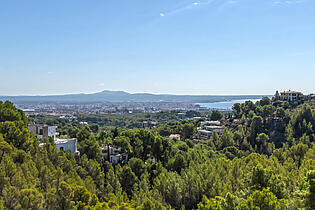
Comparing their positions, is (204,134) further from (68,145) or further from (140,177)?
(68,145)

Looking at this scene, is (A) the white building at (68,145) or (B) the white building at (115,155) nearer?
(A) the white building at (68,145)

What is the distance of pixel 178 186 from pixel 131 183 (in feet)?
20.8

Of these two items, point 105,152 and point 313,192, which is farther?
point 105,152

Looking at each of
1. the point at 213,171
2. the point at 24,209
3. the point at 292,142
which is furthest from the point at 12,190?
the point at 292,142

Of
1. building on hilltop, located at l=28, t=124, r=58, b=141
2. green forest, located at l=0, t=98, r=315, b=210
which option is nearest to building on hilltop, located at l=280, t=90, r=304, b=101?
green forest, located at l=0, t=98, r=315, b=210

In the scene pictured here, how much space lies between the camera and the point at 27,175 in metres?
18.1

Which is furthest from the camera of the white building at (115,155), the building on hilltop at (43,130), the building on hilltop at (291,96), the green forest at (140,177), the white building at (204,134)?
the building on hilltop at (291,96)

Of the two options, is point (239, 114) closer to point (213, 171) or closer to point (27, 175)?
point (213, 171)

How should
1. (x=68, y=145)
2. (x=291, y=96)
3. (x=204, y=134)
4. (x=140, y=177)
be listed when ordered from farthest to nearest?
(x=291, y=96) < (x=204, y=134) < (x=68, y=145) < (x=140, y=177)

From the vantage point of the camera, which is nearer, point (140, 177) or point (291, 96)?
point (140, 177)

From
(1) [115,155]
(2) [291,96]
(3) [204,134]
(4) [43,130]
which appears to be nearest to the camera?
(1) [115,155]

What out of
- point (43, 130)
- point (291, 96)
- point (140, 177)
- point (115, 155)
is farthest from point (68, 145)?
point (291, 96)

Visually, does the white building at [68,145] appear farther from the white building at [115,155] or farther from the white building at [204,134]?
the white building at [204,134]

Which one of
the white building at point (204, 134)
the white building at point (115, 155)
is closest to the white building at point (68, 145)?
the white building at point (115, 155)
